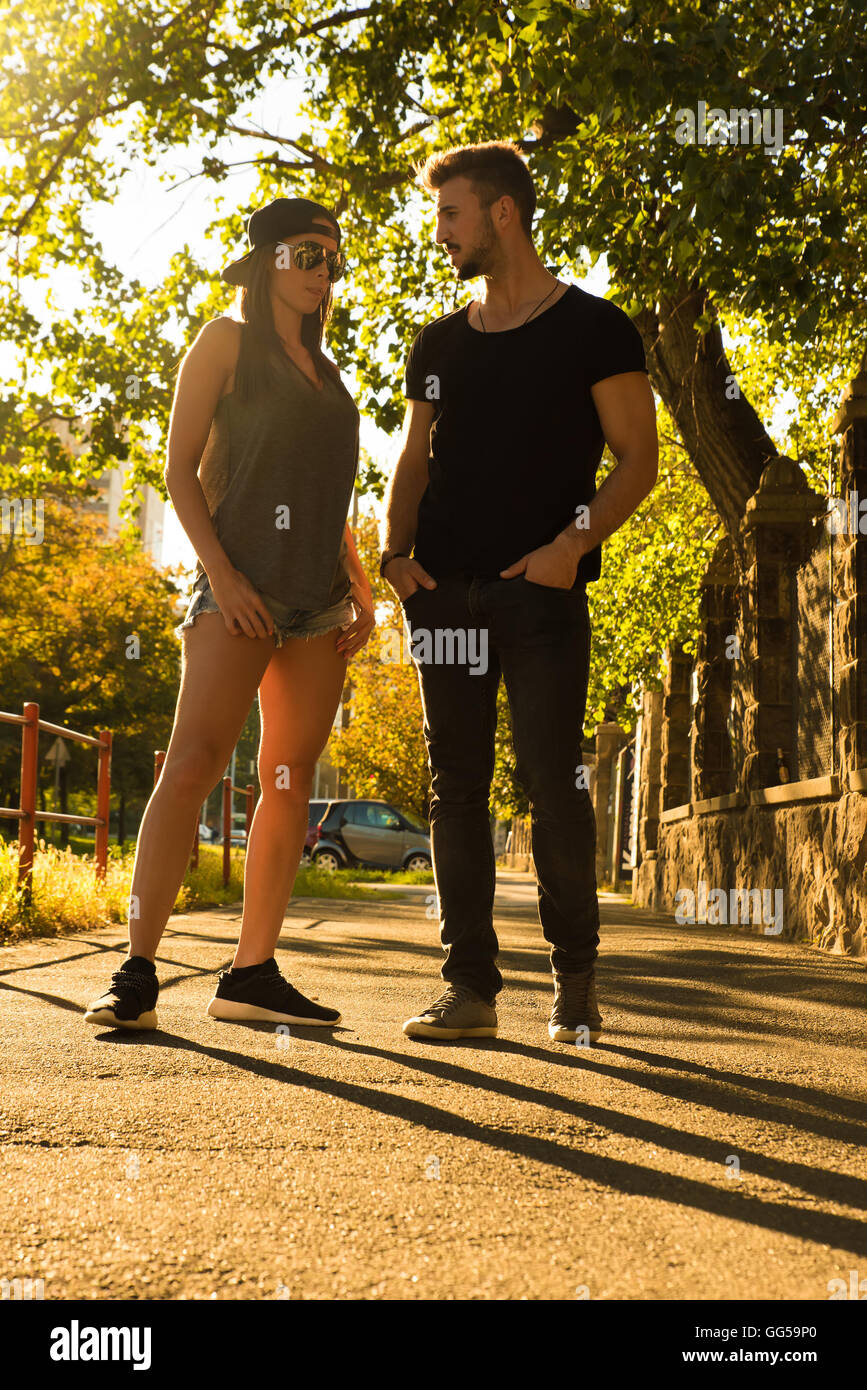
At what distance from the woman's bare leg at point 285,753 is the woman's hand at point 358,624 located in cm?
5

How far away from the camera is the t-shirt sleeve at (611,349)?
3.53 m

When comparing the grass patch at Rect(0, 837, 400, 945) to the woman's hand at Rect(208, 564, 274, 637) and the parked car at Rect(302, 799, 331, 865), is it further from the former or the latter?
the parked car at Rect(302, 799, 331, 865)

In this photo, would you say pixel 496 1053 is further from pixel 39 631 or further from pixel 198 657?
pixel 39 631

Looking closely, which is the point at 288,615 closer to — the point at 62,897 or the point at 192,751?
the point at 192,751

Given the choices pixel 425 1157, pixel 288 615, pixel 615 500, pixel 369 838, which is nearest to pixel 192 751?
pixel 288 615

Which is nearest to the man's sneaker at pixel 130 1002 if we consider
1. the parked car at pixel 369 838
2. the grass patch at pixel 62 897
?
the grass patch at pixel 62 897

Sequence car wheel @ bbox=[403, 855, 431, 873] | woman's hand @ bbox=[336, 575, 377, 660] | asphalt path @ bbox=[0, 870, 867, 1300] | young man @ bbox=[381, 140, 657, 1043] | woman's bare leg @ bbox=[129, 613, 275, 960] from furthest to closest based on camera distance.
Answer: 1. car wheel @ bbox=[403, 855, 431, 873]
2. woman's hand @ bbox=[336, 575, 377, 660]
3. young man @ bbox=[381, 140, 657, 1043]
4. woman's bare leg @ bbox=[129, 613, 275, 960]
5. asphalt path @ bbox=[0, 870, 867, 1300]

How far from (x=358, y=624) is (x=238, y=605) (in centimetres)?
47

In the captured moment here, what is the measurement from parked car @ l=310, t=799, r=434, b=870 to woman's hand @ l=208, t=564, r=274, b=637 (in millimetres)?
24342

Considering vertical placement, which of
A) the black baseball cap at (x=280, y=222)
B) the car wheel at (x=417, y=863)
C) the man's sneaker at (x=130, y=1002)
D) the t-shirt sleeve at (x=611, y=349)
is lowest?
the car wheel at (x=417, y=863)

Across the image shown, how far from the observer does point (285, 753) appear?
365cm

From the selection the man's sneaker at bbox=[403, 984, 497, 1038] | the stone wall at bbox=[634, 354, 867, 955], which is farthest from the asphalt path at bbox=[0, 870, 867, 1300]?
the stone wall at bbox=[634, 354, 867, 955]

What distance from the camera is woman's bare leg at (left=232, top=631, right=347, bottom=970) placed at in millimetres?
3635

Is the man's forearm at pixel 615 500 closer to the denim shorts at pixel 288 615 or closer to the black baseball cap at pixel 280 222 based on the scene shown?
the denim shorts at pixel 288 615
